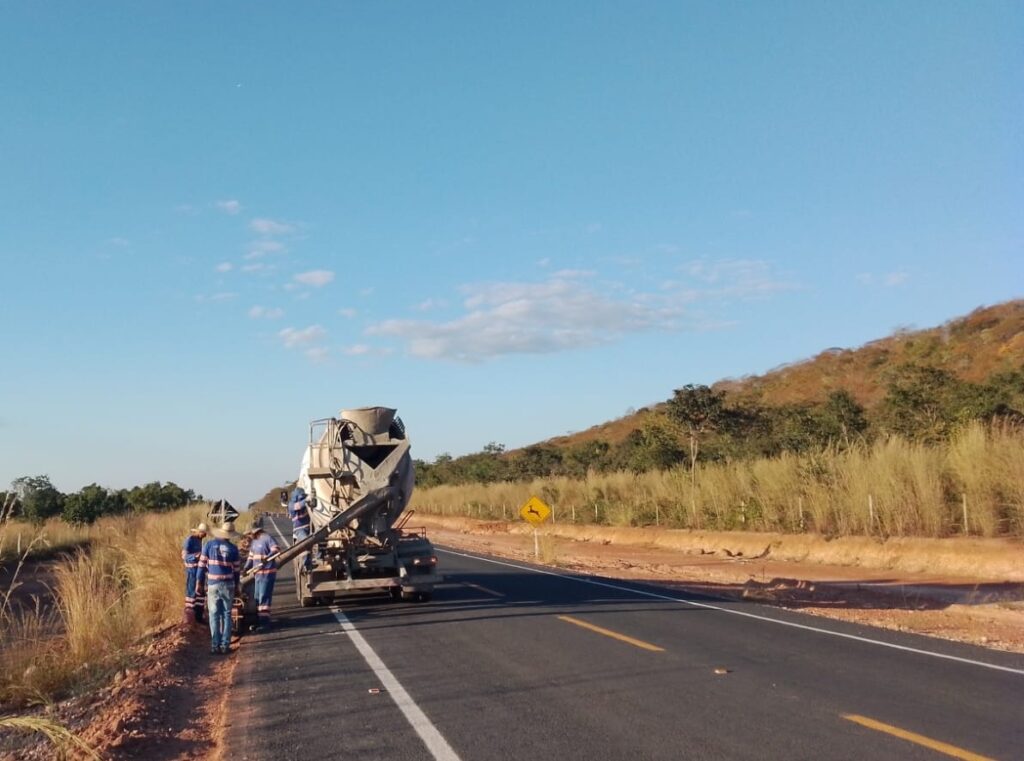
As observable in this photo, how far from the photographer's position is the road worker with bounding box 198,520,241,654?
12008 millimetres

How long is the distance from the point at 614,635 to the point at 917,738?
18.4 ft

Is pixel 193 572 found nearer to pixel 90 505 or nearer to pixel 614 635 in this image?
pixel 614 635

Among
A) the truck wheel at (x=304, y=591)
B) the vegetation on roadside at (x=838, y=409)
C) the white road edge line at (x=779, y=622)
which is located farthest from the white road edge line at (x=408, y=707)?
the vegetation on roadside at (x=838, y=409)

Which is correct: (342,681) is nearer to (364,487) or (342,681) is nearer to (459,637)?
(459,637)

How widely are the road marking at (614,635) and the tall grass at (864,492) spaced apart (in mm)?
12260

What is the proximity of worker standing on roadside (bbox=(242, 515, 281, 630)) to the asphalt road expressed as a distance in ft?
1.43

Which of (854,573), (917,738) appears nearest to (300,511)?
(917,738)

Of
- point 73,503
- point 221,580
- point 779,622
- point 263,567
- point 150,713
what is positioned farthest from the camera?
point 73,503

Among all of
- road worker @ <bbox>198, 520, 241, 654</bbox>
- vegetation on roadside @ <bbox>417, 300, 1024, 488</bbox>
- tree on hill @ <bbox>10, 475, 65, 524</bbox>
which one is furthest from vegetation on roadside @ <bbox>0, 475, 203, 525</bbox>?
road worker @ <bbox>198, 520, 241, 654</bbox>

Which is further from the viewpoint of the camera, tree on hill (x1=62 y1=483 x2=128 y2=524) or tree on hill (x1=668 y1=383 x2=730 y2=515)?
tree on hill (x1=62 y1=483 x2=128 y2=524)

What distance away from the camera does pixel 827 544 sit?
26.1 metres

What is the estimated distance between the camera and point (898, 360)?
72.1 meters

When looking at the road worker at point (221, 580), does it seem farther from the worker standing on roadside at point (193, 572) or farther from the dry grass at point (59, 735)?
the dry grass at point (59, 735)

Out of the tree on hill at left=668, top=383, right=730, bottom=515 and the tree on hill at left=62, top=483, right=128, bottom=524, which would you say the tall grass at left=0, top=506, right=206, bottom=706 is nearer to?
the tree on hill at left=668, top=383, right=730, bottom=515
